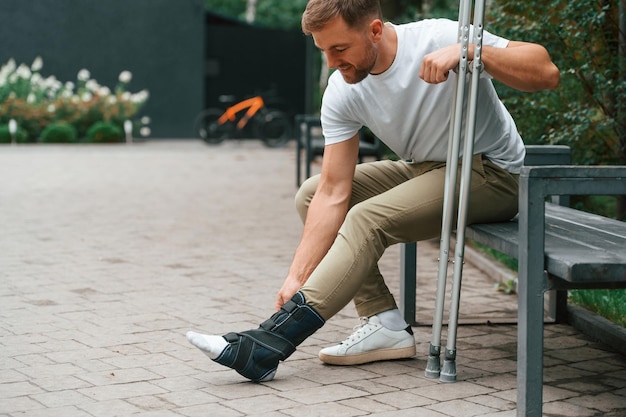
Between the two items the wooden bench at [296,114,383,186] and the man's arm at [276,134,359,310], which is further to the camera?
the wooden bench at [296,114,383,186]

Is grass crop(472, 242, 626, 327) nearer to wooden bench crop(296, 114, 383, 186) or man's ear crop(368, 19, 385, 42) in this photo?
man's ear crop(368, 19, 385, 42)

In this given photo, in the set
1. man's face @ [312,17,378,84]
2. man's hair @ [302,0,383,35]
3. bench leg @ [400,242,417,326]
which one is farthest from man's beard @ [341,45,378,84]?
bench leg @ [400,242,417,326]

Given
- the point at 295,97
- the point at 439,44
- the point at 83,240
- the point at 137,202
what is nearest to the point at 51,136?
the point at 295,97

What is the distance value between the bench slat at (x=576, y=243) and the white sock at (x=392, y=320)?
0.46 metres

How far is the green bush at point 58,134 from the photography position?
20.8 metres

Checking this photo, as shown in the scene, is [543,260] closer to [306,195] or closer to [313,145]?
[306,195]

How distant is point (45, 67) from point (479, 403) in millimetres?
21277

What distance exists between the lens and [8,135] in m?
20.4

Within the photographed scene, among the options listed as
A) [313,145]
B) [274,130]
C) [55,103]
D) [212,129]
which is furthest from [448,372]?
[55,103]

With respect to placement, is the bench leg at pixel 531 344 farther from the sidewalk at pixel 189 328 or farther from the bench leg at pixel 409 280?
the bench leg at pixel 409 280

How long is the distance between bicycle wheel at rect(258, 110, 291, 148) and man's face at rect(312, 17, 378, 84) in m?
17.0

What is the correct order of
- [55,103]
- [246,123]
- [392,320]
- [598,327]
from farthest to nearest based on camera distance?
[246,123] → [55,103] → [598,327] → [392,320]

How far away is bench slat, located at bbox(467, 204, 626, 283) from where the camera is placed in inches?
125

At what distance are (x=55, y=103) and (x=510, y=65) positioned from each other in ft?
62.4
